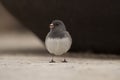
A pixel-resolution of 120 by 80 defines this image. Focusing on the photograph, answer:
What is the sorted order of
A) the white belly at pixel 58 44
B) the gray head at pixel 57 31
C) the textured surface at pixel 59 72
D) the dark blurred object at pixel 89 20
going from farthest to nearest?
the dark blurred object at pixel 89 20 < the gray head at pixel 57 31 < the white belly at pixel 58 44 < the textured surface at pixel 59 72

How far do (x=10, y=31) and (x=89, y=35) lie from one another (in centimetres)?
423

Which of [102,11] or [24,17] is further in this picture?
[24,17]

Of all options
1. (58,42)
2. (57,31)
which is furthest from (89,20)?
(58,42)

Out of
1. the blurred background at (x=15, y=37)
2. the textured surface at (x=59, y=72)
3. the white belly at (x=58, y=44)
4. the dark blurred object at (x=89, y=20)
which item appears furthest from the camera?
the blurred background at (x=15, y=37)

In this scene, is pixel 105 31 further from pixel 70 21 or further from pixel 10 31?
pixel 10 31

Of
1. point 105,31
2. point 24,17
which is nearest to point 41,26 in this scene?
point 24,17

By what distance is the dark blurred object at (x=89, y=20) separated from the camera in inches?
370

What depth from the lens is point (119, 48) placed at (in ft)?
30.9

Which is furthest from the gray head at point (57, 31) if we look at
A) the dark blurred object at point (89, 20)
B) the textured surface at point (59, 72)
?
the dark blurred object at point (89, 20)

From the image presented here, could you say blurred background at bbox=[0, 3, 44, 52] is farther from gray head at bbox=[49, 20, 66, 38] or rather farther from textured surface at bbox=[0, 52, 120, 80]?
textured surface at bbox=[0, 52, 120, 80]

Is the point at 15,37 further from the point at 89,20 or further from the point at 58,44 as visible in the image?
the point at 58,44

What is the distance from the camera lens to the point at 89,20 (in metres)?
9.48

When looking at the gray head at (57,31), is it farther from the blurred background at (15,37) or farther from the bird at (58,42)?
the blurred background at (15,37)

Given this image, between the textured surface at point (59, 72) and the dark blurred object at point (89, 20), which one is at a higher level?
the dark blurred object at point (89, 20)
